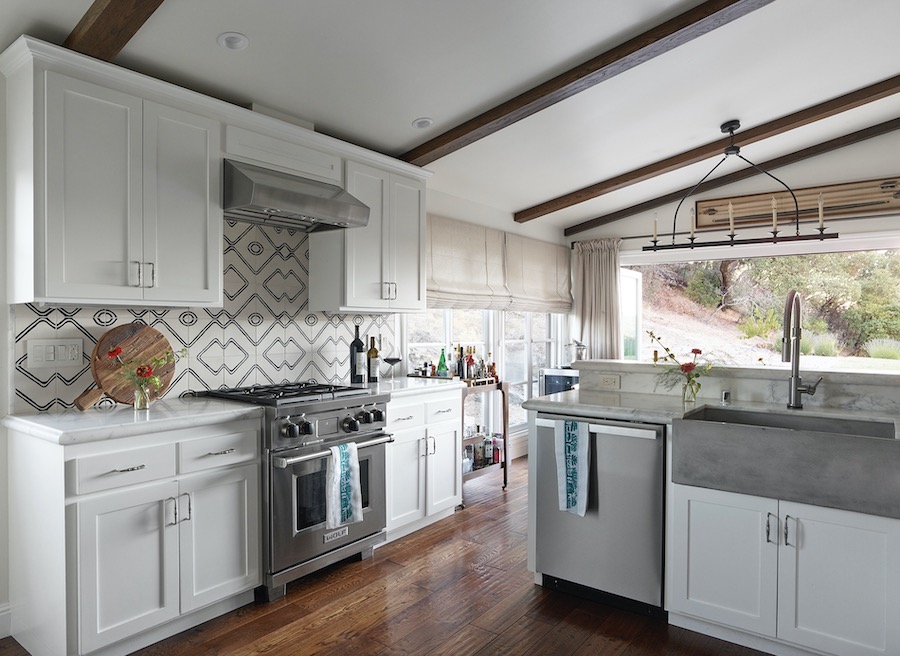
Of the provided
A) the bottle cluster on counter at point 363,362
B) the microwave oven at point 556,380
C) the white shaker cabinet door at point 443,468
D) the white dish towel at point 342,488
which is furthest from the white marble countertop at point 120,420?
the microwave oven at point 556,380

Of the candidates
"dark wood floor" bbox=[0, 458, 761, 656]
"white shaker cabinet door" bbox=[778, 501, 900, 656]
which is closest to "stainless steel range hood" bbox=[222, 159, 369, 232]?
"dark wood floor" bbox=[0, 458, 761, 656]

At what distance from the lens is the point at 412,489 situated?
3.68 metres

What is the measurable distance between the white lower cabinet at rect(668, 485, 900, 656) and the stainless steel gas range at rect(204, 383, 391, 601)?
1.58 m

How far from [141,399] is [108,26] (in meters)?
1.53

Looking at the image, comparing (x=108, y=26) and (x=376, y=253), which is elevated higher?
(x=108, y=26)

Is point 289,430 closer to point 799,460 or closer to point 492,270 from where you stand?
point 799,460

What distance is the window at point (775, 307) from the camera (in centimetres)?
523

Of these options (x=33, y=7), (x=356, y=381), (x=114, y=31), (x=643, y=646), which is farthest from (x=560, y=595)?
(x=33, y=7)

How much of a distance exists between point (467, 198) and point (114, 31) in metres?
3.14

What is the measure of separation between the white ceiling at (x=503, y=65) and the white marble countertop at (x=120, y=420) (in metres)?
1.53

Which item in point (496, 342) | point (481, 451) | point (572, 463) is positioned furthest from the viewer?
point (496, 342)

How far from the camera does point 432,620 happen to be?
2672 mm

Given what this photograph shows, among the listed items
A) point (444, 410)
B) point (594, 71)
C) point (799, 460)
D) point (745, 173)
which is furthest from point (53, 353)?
point (745, 173)

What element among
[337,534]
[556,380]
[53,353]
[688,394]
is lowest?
[337,534]
